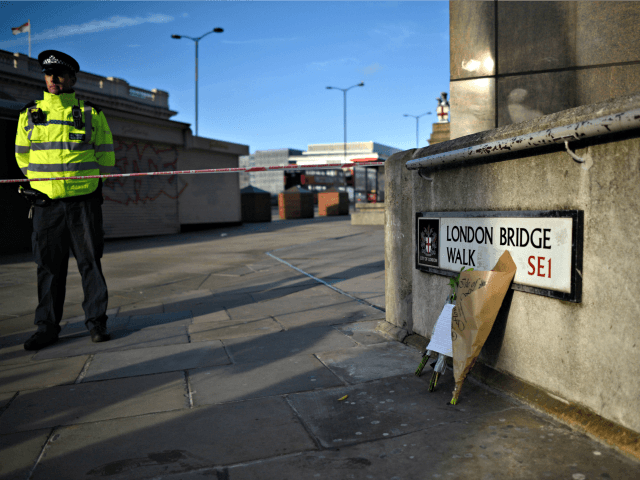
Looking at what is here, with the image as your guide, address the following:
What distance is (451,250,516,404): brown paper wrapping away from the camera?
8.09ft

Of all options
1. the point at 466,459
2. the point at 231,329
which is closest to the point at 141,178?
the point at 231,329

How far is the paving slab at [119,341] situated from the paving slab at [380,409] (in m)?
1.68

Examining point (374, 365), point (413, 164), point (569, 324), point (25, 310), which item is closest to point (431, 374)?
point (374, 365)

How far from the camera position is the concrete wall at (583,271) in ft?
6.41

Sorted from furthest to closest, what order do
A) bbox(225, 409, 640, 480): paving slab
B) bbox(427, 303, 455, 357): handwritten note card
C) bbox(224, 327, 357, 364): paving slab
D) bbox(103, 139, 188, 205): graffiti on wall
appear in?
bbox(103, 139, 188, 205): graffiti on wall → bbox(224, 327, 357, 364): paving slab → bbox(427, 303, 455, 357): handwritten note card → bbox(225, 409, 640, 480): paving slab

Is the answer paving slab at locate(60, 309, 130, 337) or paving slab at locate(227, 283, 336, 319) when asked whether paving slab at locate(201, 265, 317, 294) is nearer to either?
paving slab at locate(227, 283, 336, 319)

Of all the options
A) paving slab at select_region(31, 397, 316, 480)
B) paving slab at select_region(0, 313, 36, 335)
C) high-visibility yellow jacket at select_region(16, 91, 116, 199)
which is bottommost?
paving slab at select_region(0, 313, 36, 335)

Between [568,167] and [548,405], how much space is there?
110 cm

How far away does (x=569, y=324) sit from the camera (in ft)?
7.34

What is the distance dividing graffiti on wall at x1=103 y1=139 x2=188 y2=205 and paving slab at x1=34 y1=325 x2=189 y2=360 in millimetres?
12186

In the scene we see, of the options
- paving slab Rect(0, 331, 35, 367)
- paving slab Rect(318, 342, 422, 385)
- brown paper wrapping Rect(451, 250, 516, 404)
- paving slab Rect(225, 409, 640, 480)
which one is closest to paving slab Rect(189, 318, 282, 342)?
paving slab Rect(318, 342, 422, 385)

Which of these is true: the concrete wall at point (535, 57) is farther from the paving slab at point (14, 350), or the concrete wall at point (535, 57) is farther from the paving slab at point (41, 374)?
the paving slab at point (14, 350)

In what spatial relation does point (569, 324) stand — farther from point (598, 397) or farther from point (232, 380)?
point (232, 380)

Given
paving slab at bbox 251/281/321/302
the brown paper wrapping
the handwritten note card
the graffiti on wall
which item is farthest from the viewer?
the graffiti on wall
